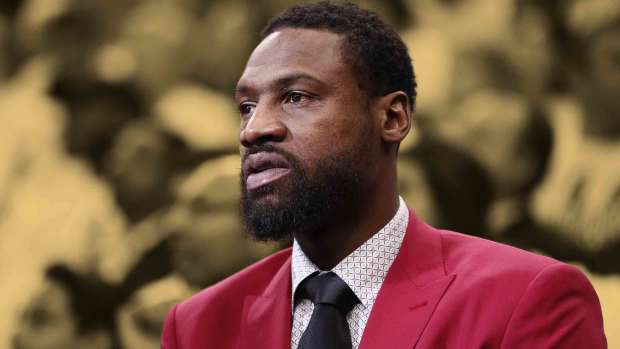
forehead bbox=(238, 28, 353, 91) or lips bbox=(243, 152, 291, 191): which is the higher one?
forehead bbox=(238, 28, 353, 91)

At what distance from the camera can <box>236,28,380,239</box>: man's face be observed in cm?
119

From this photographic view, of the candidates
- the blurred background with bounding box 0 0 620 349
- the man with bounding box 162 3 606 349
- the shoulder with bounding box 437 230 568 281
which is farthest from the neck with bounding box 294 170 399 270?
the blurred background with bounding box 0 0 620 349

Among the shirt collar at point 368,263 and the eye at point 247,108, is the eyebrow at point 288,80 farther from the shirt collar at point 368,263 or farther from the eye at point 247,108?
the shirt collar at point 368,263

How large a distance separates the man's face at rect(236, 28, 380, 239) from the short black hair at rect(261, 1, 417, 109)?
0.07 feet

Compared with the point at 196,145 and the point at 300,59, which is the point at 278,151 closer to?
the point at 300,59

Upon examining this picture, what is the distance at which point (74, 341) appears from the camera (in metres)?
1.86

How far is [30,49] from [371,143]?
3.17 feet

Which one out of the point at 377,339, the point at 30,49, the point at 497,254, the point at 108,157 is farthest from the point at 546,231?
the point at 30,49

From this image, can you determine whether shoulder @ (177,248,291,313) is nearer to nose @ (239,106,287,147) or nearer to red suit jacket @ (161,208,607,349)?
red suit jacket @ (161,208,607,349)

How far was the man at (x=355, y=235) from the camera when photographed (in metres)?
1.14

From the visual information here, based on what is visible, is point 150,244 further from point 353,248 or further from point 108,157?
point 353,248

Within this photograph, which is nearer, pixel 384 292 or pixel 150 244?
pixel 384 292

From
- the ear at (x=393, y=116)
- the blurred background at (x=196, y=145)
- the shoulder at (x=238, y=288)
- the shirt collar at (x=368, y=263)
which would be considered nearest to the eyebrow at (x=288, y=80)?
the ear at (x=393, y=116)

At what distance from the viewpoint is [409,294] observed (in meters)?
1.20
